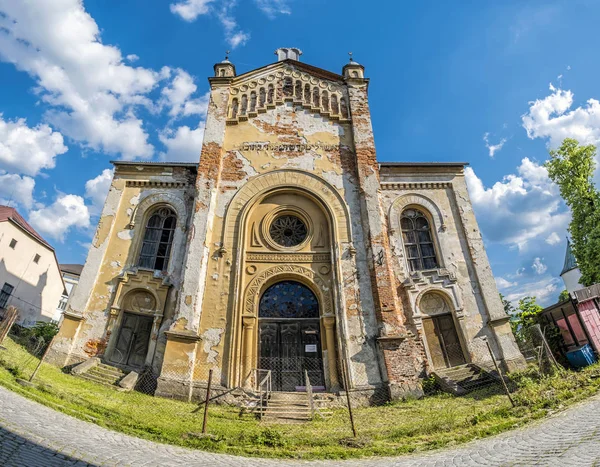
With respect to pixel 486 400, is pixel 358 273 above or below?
above

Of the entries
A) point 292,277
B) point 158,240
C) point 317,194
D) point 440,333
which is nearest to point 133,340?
point 158,240

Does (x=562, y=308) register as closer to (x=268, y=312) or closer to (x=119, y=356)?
(x=268, y=312)

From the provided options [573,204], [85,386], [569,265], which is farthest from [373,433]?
[569,265]

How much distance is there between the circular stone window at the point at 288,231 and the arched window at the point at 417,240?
497 centimetres

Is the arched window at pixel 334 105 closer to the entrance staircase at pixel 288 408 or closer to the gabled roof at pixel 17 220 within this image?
the entrance staircase at pixel 288 408

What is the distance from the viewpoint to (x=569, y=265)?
41875 millimetres

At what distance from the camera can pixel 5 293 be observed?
65.2 ft

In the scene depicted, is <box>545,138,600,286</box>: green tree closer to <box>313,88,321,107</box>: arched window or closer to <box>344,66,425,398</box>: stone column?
<box>344,66,425,398</box>: stone column

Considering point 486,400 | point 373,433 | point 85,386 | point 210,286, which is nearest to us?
point 373,433

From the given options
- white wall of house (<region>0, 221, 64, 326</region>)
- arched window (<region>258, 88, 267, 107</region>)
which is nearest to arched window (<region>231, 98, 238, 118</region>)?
arched window (<region>258, 88, 267, 107</region>)

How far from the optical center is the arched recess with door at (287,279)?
12438mm

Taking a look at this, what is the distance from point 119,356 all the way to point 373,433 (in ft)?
35.1

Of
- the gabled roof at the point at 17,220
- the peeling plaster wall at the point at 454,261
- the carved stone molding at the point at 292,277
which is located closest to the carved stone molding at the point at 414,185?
the peeling plaster wall at the point at 454,261

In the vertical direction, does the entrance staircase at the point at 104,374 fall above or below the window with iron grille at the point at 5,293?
below
